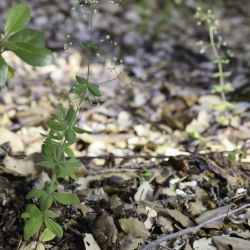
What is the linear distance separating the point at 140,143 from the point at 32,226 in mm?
1296

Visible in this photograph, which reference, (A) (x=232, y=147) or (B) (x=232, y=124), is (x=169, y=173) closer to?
(A) (x=232, y=147)

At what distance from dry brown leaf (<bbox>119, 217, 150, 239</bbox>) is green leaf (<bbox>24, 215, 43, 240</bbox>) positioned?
14.4 inches

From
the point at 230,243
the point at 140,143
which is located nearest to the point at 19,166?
the point at 140,143

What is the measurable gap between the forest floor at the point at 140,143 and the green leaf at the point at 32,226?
19 centimetres

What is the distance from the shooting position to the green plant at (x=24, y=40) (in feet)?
6.11

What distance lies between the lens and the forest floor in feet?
6.27

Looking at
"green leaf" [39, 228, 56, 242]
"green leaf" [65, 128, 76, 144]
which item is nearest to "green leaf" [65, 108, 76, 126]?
"green leaf" [65, 128, 76, 144]

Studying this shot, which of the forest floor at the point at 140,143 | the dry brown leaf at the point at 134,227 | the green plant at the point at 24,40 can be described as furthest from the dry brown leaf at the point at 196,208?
the green plant at the point at 24,40

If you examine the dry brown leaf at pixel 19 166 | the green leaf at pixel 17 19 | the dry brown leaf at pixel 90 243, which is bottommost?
the dry brown leaf at pixel 19 166

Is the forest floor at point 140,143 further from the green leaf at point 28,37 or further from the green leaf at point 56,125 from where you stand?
the green leaf at point 28,37

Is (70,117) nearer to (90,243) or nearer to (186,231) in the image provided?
(90,243)

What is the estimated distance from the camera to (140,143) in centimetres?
286

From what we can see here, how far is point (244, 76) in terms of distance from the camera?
379 centimetres

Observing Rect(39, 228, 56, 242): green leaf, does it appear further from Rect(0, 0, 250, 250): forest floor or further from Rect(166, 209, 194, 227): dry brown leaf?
Rect(166, 209, 194, 227): dry brown leaf
